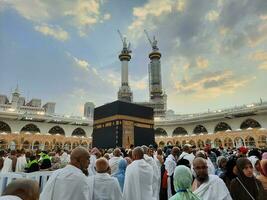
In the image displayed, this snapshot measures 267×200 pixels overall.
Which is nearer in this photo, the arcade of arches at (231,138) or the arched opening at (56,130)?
the arcade of arches at (231,138)

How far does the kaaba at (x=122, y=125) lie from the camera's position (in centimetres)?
2088

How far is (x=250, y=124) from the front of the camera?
31.0m

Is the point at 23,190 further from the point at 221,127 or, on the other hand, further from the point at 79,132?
the point at 79,132

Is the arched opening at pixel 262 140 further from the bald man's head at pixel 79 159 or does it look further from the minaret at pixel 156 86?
the bald man's head at pixel 79 159

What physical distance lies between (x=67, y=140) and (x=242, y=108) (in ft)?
87.2

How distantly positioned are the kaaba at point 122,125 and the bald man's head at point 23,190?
19108 mm

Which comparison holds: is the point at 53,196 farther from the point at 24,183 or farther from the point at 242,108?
the point at 242,108

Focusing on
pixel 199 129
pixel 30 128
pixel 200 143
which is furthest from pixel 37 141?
pixel 199 129

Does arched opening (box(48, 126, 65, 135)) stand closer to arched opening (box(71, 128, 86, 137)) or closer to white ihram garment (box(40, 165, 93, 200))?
arched opening (box(71, 128, 86, 137))

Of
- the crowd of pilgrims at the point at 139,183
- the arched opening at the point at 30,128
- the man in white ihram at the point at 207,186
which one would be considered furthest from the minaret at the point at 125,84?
the man in white ihram at the point at 207,186

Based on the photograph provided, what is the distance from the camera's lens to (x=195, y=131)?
37.0 m

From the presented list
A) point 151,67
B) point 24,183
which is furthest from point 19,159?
point 151,67

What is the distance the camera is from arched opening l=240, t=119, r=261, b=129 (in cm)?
3022

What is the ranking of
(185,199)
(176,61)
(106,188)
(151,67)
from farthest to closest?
(151,67), (176,61), (106,188), (185,199)
